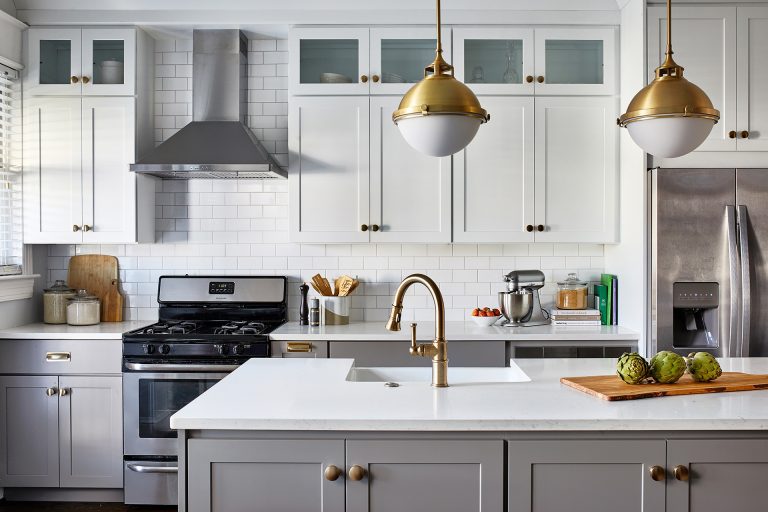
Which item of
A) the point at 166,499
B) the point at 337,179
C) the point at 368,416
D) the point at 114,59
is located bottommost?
the point at 166,499

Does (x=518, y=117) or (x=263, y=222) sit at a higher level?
(x=518, y=117)

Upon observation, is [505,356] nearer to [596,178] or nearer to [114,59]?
[596,178]

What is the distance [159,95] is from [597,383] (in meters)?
3.49

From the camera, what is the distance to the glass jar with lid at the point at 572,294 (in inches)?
179

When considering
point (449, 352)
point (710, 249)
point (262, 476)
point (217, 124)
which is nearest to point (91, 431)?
point (217, 124)

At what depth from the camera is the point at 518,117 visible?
173 inches

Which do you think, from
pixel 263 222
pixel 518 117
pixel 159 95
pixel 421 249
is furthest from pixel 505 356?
pixel 159 95

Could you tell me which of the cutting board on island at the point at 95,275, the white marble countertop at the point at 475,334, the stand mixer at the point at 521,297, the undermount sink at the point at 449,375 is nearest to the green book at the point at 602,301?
the white marble countertop at the point at 475,334

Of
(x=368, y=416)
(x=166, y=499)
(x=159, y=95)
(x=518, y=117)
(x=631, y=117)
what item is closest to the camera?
(x=368, y=416)

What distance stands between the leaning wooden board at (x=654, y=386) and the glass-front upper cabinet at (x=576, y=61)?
88.9 inches

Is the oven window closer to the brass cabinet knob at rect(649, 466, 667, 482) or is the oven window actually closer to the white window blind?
the white window blind

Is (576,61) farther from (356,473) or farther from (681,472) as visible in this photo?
(356,473)

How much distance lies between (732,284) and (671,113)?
188 cm

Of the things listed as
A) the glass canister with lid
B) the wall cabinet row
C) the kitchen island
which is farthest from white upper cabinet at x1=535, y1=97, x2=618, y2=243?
the glass canister with lid
